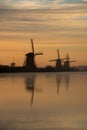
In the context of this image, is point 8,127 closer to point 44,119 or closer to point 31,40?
point 44,119

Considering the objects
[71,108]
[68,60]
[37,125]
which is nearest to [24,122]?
[37,125]

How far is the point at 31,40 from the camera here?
131 metres

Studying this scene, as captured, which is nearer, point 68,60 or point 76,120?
point 76,120

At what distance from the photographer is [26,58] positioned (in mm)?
111625

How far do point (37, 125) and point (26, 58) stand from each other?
3911 inches

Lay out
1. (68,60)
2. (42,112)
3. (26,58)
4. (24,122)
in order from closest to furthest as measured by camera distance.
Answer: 1. (24,122)
2. (42,112)
3. (26,58)
4. (68,60)

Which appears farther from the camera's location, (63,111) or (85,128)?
(63,111)

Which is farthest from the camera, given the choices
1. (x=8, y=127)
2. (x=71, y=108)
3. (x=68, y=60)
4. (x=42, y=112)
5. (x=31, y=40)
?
(x=68, y=60)

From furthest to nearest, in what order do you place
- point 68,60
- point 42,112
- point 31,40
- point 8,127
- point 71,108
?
point 68,60 → point 31,40 → point 71,108 → point 42,112 → point 8,127

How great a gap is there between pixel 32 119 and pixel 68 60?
495ft

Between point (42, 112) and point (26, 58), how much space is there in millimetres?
96002

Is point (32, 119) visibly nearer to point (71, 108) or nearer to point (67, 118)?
point (67, 118)

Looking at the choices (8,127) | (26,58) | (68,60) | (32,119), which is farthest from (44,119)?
(68,60)

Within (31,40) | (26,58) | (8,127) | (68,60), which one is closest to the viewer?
(8,127)
